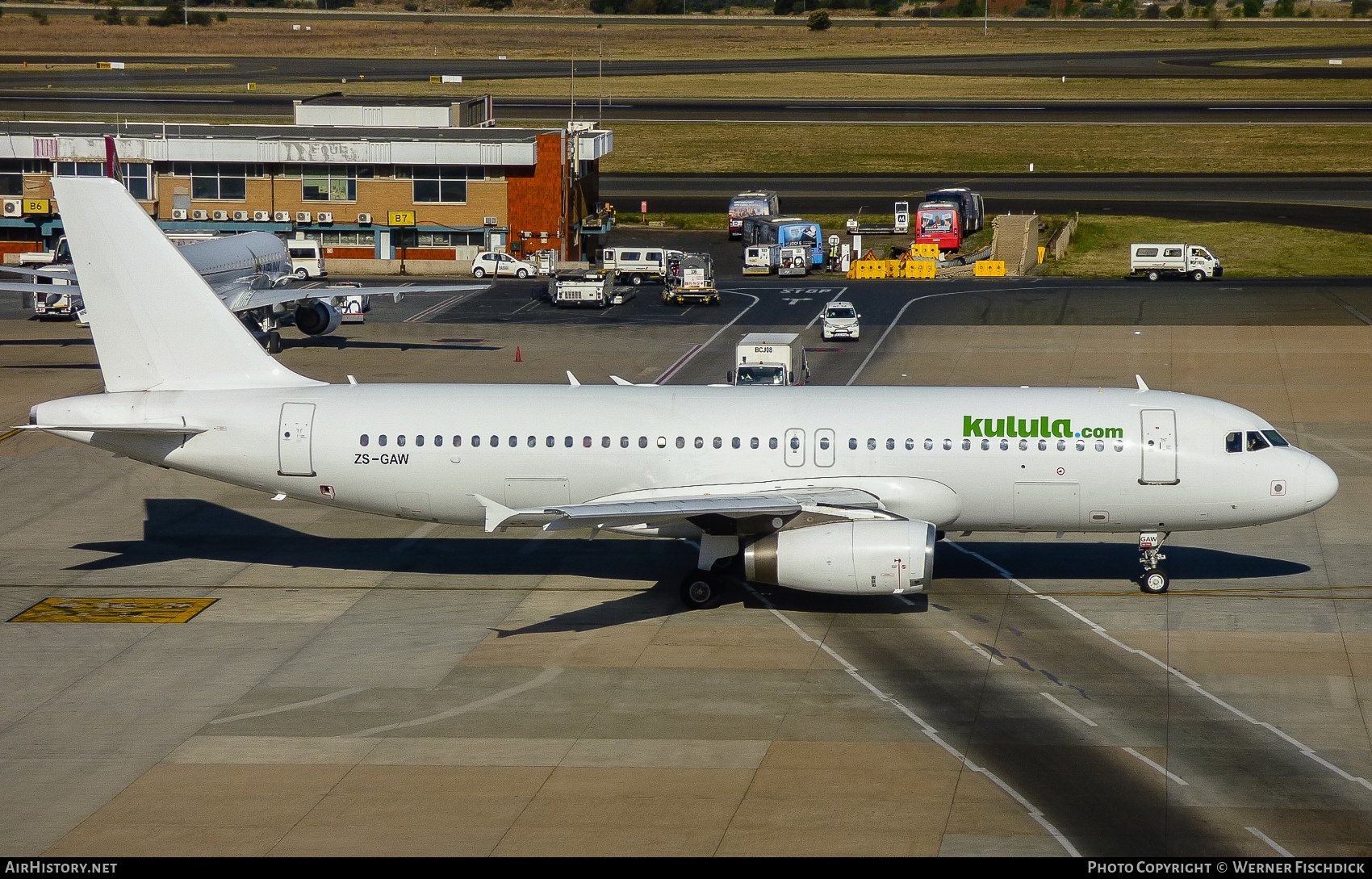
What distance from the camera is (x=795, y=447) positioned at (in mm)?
35188

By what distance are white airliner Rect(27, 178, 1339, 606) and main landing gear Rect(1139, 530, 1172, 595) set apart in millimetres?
50

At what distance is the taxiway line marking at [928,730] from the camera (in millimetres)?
22953

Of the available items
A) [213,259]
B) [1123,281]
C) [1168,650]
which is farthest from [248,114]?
[1168,650]

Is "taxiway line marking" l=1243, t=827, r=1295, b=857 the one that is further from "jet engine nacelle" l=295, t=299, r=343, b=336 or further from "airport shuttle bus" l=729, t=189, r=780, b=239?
"airport shuttle bus" l=729, t=189, r=780, b=239

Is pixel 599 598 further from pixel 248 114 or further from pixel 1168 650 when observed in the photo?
pixel 248 114

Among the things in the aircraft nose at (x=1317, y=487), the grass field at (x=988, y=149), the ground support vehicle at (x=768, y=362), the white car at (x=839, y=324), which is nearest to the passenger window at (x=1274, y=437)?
the aircraft nose at (x=1317, y=487)

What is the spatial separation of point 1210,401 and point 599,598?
637 inches

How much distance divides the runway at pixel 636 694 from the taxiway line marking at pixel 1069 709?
0.38ft

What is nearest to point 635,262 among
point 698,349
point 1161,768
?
point 698,349

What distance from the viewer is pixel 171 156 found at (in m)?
105

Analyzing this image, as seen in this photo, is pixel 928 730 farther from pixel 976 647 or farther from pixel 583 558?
pixel 583 558

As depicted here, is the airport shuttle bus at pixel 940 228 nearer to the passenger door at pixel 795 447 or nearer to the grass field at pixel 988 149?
the grass field at pixel 988 149

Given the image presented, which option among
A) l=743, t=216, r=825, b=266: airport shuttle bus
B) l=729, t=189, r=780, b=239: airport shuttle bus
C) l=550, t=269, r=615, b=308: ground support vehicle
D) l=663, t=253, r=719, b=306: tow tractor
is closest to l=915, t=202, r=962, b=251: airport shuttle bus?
l=743, t=216, r=825, b=266: airport shuttle bus

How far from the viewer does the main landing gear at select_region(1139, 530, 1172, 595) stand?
3591cm
